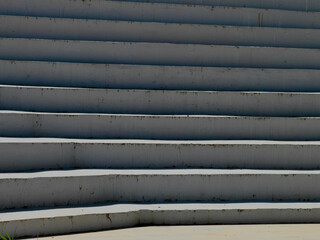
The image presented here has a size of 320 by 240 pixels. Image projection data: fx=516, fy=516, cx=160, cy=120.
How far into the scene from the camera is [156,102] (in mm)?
4551

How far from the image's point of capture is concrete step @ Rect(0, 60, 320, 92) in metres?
4.61

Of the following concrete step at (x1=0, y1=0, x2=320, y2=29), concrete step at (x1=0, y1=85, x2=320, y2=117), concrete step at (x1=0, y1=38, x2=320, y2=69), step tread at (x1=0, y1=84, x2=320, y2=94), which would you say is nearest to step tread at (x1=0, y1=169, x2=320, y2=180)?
concrete step at (x1=0, y1=85, x2=320, y2=117)

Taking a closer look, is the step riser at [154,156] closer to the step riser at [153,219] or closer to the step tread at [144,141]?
the step tread at [144,141]

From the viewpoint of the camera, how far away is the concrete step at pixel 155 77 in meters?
4.61

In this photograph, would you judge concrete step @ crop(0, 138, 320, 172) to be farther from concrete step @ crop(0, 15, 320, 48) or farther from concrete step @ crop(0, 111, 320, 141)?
concrete step @ crop(0, 15, 320, 48)

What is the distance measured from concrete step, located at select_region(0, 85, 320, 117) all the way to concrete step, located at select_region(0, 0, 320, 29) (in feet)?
3.97

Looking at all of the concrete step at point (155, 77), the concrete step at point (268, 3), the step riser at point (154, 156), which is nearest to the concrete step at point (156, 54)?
the concrete step at point (155, 77)

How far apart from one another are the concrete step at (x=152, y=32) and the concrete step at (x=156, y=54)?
238mm

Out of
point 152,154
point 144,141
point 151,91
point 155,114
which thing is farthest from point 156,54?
point 152,154

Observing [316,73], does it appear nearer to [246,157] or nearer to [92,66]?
[246,157]

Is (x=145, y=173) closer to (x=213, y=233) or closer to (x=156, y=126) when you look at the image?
(x=156, y=126)

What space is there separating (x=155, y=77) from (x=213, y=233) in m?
1.77

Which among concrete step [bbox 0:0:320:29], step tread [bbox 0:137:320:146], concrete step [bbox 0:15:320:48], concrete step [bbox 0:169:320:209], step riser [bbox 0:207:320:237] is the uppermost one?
concrete step [bbox 0:0:320:29]

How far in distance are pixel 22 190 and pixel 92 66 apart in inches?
59.7
